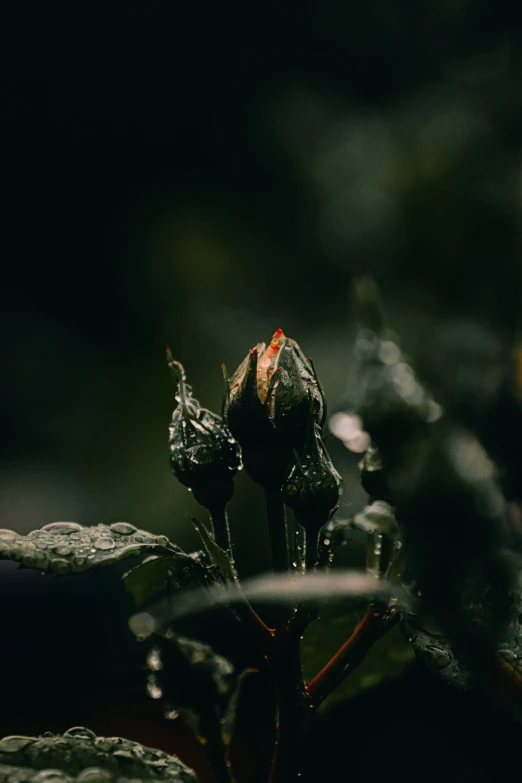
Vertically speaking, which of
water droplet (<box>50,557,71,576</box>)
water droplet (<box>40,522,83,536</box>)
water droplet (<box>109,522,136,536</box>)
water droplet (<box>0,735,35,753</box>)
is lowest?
water droplet (<box>0,735,35,753</box>)

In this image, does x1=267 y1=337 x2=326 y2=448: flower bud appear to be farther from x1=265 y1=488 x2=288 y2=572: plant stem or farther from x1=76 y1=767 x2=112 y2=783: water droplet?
x1=76 y1=767 x2=112 y2=783: water droplet

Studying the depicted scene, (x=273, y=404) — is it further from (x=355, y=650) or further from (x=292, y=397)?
(x=355, y=650)

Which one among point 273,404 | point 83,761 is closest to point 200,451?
point 273,404

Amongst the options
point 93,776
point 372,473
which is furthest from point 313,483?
point 93,776

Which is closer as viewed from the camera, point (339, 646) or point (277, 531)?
point (277, 531)

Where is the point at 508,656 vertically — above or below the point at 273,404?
below

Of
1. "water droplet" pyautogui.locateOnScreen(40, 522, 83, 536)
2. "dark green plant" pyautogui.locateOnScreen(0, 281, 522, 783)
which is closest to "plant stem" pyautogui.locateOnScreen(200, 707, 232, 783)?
"dark green plant" pyautogui.locateOnScreen(0, 281, 522, 783)
